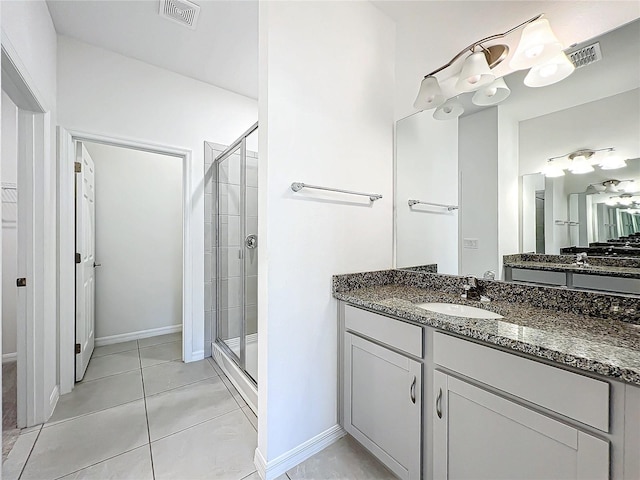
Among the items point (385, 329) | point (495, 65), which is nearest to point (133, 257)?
point (385, 329)

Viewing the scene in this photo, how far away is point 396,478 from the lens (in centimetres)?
137

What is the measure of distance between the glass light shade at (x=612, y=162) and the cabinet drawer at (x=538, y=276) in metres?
0.49

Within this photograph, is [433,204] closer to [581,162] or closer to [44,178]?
[581,162]

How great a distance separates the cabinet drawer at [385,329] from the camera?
121cm

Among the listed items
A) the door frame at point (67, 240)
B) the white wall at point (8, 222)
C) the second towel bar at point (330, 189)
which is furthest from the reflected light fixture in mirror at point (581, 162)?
the white wall at point (8, 222)

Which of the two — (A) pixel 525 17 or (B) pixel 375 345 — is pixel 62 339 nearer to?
(B) pixel 375 345

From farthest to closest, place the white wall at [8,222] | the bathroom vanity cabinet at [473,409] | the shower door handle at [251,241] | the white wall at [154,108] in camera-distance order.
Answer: the white wall at [8,222] → the shower door handle at [251,241] → the white wall at [154,108] → the bathroom vanity cabinet at [473,409]

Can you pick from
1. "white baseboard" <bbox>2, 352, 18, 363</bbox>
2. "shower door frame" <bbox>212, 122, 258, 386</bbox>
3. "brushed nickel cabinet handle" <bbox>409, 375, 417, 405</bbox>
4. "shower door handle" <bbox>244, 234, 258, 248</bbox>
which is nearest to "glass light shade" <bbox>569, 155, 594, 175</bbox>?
"brushed nickel cabinet handle" <bbox>409, 375, 417, 405</bbox>

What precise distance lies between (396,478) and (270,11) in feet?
7.68

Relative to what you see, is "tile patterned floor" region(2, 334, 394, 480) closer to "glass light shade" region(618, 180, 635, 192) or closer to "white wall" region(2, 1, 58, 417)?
"white wall" region(2, 1, 58, 417)

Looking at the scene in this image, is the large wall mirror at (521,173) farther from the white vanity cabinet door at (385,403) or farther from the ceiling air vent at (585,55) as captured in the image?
the white vanity cabinet door at (385,403)

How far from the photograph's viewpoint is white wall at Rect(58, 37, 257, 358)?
86.0 inches

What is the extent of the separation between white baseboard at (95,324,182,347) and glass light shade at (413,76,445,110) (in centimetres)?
354

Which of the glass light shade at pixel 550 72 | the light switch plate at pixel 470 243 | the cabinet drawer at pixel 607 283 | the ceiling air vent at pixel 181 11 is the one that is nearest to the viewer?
the cabinet drawer at pixel 607 283
